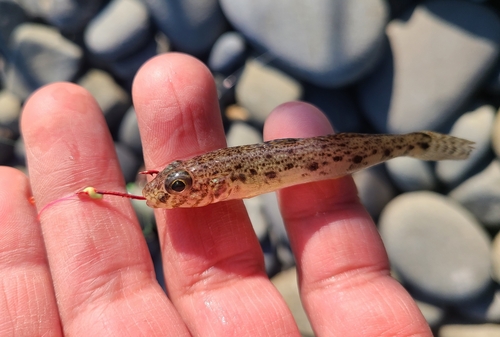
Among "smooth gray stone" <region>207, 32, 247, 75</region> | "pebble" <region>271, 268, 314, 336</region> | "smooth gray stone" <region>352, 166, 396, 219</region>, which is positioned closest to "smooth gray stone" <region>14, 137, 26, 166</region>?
"smooth gray stone" <region>207, 32, 247, 75</region>

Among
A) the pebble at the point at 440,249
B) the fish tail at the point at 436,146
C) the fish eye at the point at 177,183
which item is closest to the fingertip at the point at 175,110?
the fish eye at the point at 177,183

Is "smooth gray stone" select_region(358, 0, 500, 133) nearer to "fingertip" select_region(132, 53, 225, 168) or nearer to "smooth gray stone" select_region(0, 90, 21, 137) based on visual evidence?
"fingertip" select_region(132, 53, 225, 168)

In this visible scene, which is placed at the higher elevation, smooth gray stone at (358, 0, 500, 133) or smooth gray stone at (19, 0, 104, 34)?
smooth gray stone at (19, 0, 104, 34)

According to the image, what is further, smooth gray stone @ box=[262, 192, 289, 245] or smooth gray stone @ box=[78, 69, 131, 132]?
smooth gray stone @ box=[78, 69, 131, 132]

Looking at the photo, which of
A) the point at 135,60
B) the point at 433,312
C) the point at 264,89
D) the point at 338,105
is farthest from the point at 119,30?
the point at 433,312

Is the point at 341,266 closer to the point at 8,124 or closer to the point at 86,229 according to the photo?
the point at 86,229

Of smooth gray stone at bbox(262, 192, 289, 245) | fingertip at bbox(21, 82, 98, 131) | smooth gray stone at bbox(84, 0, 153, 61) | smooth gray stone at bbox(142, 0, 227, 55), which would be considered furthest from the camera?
smooth gray stone at bbox(84, 0, 153, 61)

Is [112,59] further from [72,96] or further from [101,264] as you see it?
[101,264]
